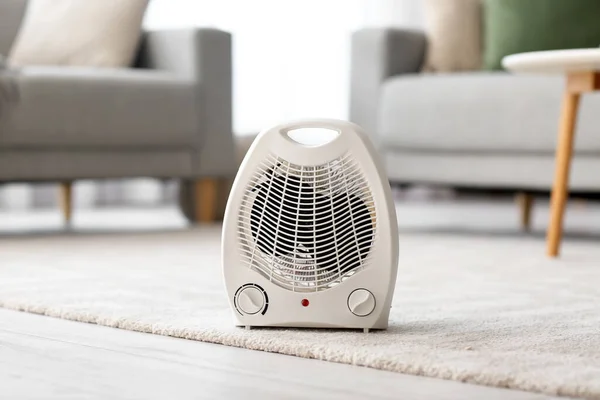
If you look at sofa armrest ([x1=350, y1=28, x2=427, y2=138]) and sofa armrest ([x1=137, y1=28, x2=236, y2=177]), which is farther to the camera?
sofa armrest ([x1=350, y1=28, x2=427, y2=138])

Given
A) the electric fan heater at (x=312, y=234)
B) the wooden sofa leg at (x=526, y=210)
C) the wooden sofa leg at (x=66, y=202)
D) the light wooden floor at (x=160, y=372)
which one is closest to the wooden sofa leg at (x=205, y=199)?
the wooden sofa leg at (x=66, y=202)

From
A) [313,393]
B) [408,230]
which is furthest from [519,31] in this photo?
[313,393]

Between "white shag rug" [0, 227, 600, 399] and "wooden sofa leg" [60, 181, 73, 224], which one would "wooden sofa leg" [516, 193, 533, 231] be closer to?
"white shag rug" [0, 227, 600, 399]

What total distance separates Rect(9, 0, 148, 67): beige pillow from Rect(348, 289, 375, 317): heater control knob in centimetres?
208

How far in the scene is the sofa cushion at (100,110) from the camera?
2551 mm

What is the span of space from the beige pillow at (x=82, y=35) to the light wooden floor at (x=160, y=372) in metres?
1.82

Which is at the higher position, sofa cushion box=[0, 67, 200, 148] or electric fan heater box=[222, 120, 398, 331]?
electric fan heater box=[222, 120, 398, 331]

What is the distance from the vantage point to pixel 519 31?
3.10 meters

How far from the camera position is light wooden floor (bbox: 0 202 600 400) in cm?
91

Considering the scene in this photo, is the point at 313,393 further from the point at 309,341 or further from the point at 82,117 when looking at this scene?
the point at 82,117

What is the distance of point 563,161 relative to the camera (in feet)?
7.13

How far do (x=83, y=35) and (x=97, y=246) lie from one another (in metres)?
0.99

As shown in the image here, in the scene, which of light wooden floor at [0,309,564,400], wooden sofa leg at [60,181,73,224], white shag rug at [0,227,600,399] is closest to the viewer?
light wooden floor at [0,309,564,400]

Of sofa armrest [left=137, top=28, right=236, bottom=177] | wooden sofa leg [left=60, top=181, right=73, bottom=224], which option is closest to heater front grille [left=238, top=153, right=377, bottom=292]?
sofa armrest [left=137, top=28, right=236, bottom=177]
